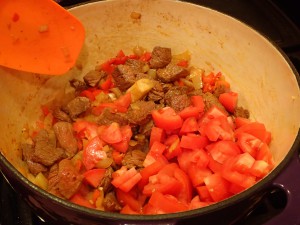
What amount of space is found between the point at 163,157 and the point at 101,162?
0.21 meters

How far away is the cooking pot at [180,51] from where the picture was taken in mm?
1469

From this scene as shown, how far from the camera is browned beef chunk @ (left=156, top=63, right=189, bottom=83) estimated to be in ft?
5.61

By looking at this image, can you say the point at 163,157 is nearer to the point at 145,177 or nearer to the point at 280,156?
the point at 145,177

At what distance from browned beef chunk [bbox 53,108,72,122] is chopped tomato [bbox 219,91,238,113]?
60 centimetres

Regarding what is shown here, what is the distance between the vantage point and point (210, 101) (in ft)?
5.38

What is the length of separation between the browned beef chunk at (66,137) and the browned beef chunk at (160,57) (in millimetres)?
433

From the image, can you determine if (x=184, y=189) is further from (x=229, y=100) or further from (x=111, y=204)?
(x=229, y=100)

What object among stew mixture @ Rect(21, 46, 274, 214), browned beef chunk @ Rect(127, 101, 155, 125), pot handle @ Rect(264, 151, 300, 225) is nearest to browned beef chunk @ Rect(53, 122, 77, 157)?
stew mixture @ Rect(21, 46, 274, 214)

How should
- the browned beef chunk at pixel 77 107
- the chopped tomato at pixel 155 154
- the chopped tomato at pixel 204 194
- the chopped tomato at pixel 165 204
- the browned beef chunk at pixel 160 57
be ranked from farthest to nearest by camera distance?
the browned beef chunk at pixel 160 57 → the browned beef chunk at pixel 77 107 → the chopped tomato at pixel 155 154 → the chopped tomato at pixel 204 194 → the chopped tomato at pixel 165 204

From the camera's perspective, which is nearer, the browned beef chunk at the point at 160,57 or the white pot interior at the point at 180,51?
the white pot interior at the point at 180,51

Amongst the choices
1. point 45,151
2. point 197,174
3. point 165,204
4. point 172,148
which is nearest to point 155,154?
point 172,148

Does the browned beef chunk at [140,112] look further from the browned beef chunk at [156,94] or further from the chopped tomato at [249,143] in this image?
the chopped tomato at [249,143]

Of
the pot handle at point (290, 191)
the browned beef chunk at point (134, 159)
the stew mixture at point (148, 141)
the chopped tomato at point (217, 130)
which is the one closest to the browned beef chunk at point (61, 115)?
the stew mixture at point (148, 141)

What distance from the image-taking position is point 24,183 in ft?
3.50
